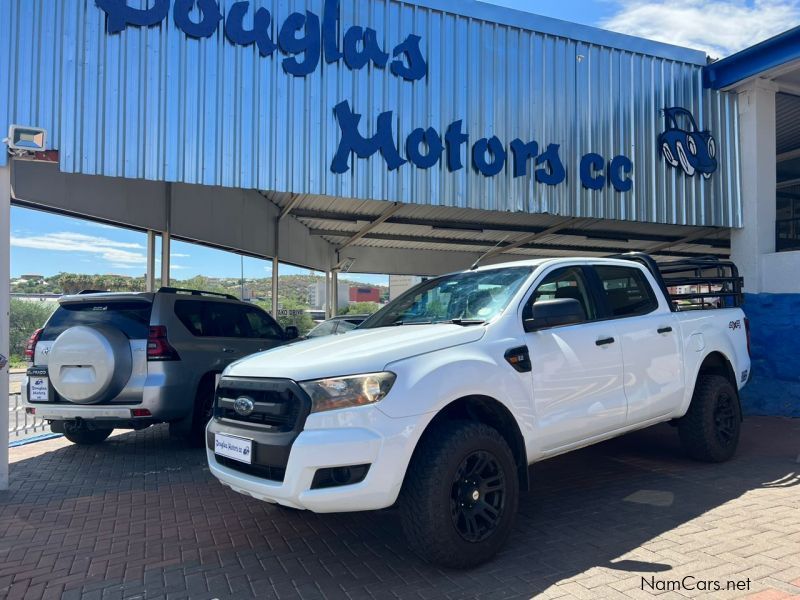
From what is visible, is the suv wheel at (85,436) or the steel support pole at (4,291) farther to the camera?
the suv wheel at (85,436)

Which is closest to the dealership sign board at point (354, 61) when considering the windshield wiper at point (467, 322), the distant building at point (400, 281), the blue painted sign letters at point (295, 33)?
the blue painted sign letters at point (295, 33)

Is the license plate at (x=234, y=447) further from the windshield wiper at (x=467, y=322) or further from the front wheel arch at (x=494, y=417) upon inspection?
the windshield wiper at (x=467, y=322)

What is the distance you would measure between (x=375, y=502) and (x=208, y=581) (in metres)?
1.18

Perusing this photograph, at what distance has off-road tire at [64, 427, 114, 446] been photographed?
7.18 m

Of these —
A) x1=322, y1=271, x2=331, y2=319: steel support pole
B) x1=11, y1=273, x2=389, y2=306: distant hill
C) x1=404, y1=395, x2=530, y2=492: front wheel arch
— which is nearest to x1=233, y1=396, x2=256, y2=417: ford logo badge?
x1=404, y1=395, x2=530, y2=492: front wheel arch

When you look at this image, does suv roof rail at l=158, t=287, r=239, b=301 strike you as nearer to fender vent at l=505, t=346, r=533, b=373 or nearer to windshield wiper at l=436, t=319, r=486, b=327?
windshield wiper at l=436, t=319, r=486, b=327

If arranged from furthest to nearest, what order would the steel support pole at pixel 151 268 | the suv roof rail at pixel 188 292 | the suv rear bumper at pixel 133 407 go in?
the steel support pole at pixel 151 268 → the suv roof rail at pixel 188 292 → the suv rear bumper at pixel 133 407

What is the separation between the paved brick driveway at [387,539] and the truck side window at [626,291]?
152 cm

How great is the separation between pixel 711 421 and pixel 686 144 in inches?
238

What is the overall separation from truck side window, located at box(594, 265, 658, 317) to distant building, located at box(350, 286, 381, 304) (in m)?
20.5

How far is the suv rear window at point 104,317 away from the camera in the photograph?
6332 millimetres

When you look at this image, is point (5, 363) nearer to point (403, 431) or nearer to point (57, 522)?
point (57, 522)

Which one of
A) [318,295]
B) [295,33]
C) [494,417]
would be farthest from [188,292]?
[318,295]

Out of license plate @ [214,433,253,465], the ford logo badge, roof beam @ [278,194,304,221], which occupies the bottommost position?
license plate @ [214,433,253,465]
